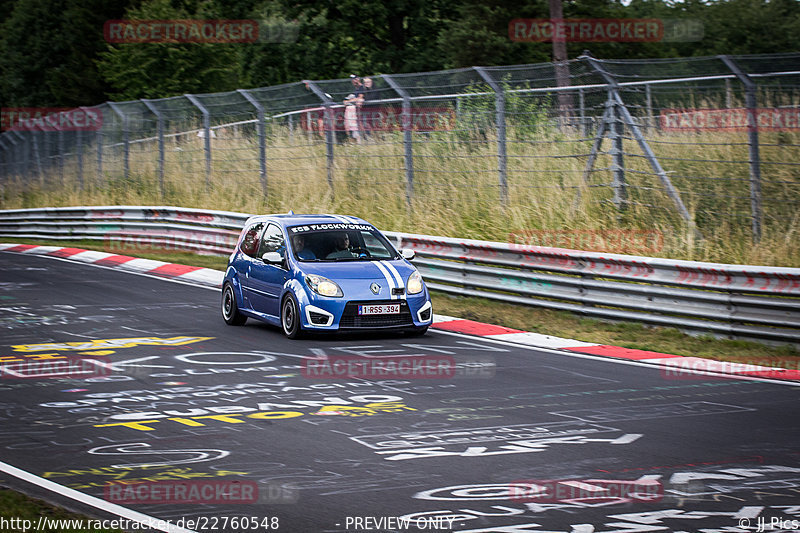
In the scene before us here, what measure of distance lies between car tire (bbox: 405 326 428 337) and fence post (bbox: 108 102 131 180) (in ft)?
60.3

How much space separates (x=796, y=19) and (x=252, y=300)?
5948 cm

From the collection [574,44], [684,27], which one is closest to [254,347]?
[574,44]

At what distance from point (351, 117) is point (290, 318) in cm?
903

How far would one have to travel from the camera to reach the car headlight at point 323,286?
12.8 m

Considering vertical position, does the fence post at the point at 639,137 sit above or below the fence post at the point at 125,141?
below

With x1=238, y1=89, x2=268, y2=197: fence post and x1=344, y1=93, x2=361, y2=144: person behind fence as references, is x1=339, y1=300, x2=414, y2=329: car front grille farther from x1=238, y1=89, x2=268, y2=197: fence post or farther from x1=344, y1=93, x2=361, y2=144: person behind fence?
x1=238, y1=89, x2=268, y2=197: fence post

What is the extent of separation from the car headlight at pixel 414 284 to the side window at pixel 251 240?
245cm

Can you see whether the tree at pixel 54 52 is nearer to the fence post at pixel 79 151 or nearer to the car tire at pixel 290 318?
the fence post at pixel 79 151

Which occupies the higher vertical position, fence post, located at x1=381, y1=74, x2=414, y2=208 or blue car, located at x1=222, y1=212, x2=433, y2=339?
fence post, located at x1=381, y1=74, x2=414, y2=208

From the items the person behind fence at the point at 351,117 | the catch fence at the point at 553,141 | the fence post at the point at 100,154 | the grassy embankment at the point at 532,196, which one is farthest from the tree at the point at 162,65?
the person behind fence at the point at 351,117

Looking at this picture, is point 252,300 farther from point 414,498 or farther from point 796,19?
point 796,19

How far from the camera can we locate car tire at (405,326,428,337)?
13.3 metres

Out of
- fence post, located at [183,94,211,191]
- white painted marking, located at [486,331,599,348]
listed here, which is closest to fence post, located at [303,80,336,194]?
fence post, located at [183,94,211,191]

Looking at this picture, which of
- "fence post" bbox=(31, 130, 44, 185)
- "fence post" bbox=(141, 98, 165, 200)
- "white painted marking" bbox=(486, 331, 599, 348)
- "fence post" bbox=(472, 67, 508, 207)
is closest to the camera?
"white painted marking" bbox=(486, 331, 599, 348)
